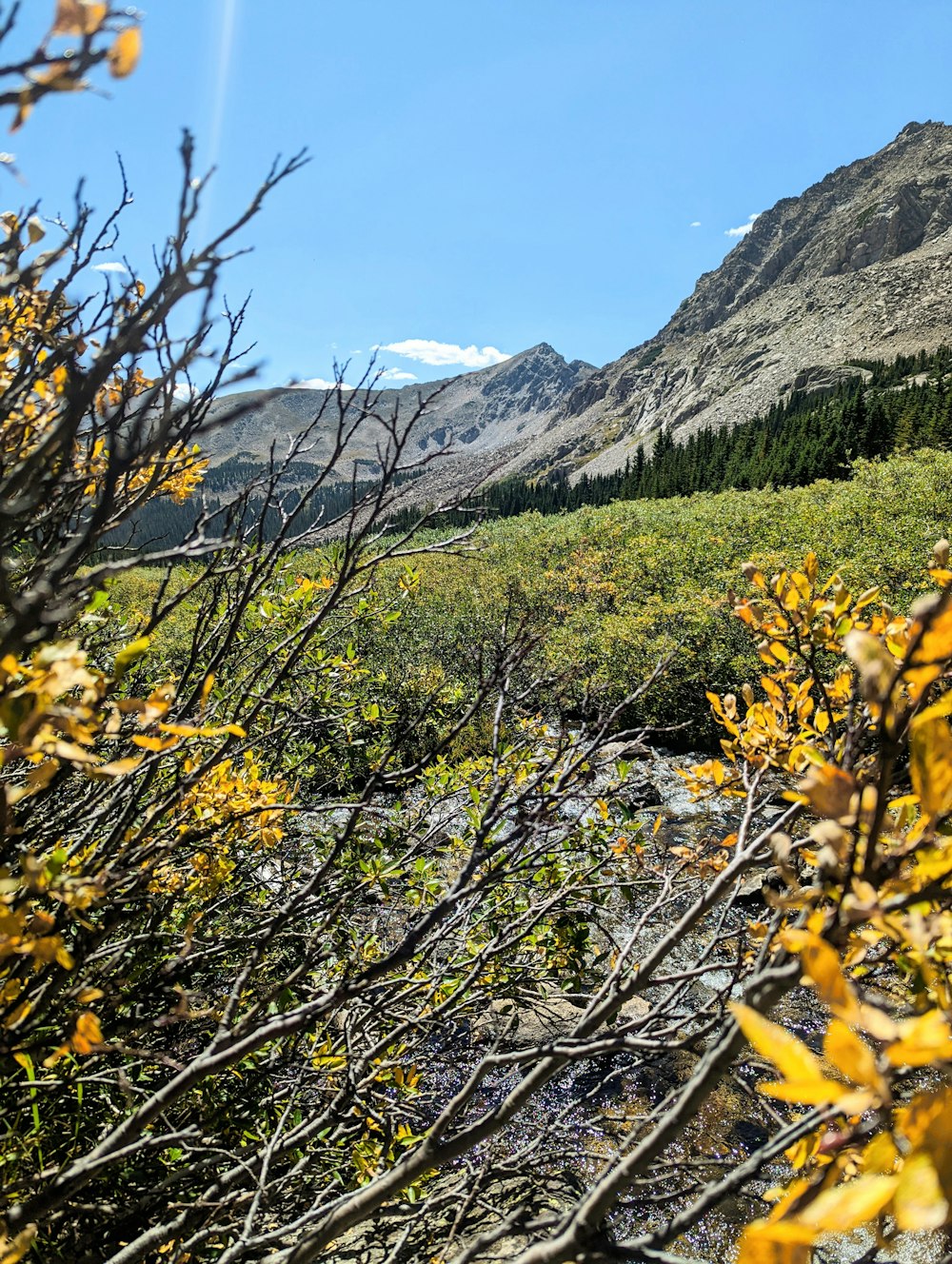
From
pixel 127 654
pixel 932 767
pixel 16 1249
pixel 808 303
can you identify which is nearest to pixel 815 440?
pixel 932 767

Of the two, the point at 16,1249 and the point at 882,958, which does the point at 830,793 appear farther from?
the point at 16,1249

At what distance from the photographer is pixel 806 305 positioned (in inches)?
3531

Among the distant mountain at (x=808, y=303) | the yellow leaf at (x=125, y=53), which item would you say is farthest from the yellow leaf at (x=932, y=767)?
the distant mountain at (x=808, y=303)

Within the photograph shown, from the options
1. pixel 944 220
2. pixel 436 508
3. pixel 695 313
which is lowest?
pixel 436 508

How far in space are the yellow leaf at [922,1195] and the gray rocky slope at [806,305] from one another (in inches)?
2381

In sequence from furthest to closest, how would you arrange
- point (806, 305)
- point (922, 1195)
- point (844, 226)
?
1. point (844, 226)
2. point (806, 305)
3. point (922, 1195)

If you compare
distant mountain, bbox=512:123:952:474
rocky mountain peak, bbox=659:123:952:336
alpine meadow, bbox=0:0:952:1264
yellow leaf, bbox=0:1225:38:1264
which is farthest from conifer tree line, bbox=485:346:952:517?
rocky mountain peak, bbox=659:123:952:336

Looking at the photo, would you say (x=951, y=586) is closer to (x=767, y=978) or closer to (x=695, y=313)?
(x=767, y=978)

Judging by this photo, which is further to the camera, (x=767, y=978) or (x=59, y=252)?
(x=59, y=252)

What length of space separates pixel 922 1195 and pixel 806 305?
11120 centimetres

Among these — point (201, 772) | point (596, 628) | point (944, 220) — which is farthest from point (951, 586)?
point (944, 220)

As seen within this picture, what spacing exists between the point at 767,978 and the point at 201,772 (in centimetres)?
121

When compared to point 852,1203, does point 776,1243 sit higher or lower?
lower

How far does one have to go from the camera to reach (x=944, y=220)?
82562mm
